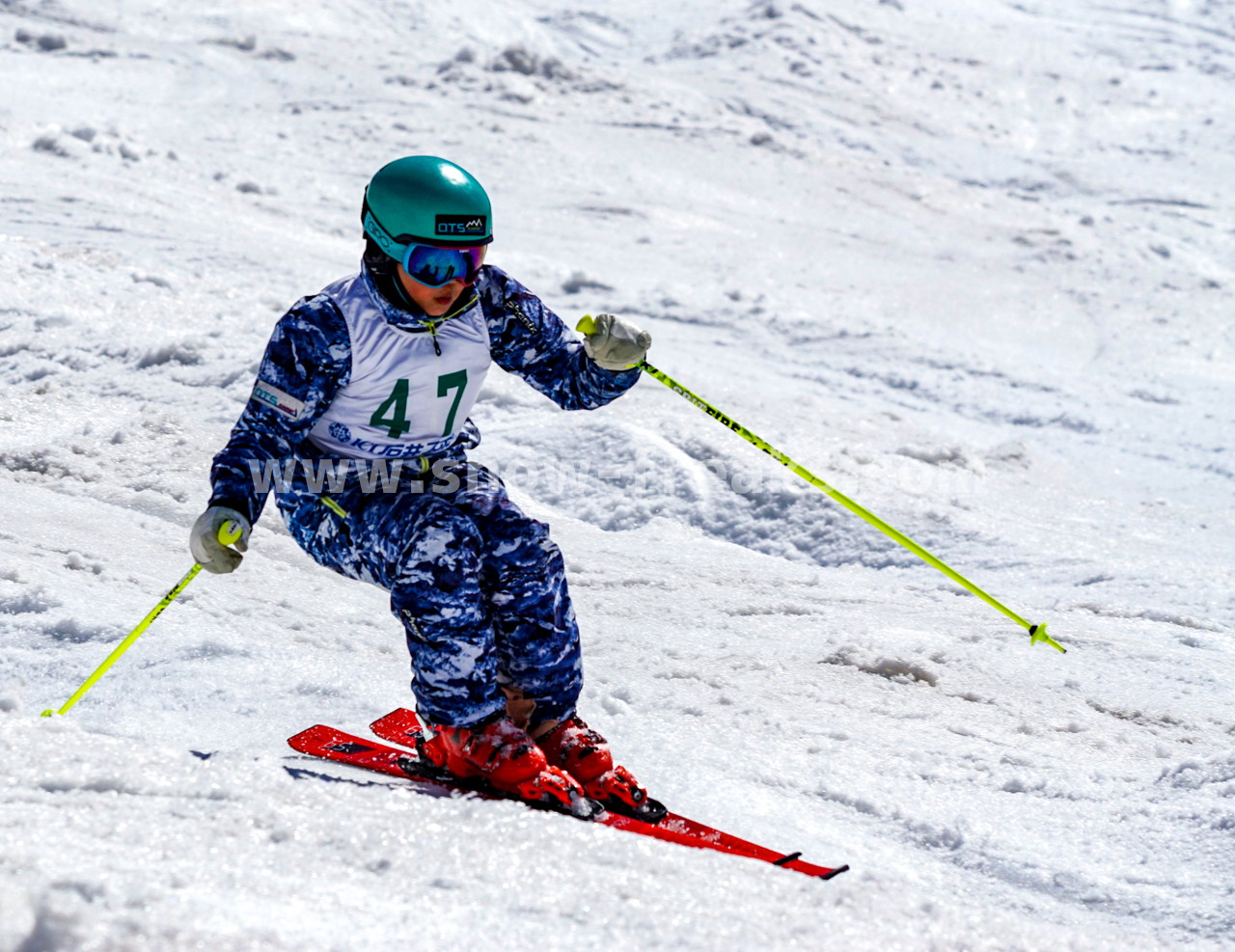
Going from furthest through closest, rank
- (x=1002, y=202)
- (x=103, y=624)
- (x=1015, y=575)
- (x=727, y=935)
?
(x=1002, y=202) → (x=1015, y=575) → (x=103, y=624) → (x=727, y=935)

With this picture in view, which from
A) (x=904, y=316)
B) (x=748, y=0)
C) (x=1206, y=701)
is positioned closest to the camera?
(x=1206, y=701)

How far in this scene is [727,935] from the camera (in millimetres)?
2105

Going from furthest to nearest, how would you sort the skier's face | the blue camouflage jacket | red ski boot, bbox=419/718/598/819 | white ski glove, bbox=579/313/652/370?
white ski glove, bbox=579/313/652/370, the skier's face, the blue camouflage jacket, red ski boot, bbox=419/718/598/819

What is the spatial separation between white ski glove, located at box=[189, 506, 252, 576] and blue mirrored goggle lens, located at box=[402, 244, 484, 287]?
775 millimetres

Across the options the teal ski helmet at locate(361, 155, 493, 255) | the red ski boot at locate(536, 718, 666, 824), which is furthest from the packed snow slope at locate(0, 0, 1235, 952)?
the teal ski helmet at locate(361, 155, 493, 255)

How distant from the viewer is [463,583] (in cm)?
305

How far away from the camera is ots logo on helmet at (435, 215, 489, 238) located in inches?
127

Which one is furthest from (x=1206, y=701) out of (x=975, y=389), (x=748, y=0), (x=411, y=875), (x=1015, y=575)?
(x=748, y=0)

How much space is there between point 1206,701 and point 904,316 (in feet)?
21.0

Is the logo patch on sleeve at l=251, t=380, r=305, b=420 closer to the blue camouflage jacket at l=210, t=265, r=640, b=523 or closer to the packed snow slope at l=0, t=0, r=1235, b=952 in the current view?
the blue camouflage jacket at l=210, t=265, r=640, b=523

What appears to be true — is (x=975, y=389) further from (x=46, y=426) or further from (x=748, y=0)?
(x=748, y=0)

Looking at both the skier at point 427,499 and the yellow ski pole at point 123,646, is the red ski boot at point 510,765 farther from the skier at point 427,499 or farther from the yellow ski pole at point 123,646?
the yellow ski pole at point 123,646

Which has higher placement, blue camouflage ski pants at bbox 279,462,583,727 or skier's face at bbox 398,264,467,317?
skier's face at bbox 398,264,467,317

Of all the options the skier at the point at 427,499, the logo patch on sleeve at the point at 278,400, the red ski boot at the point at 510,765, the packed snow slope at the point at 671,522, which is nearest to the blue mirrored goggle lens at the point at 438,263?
the skier at the point at 427,499
